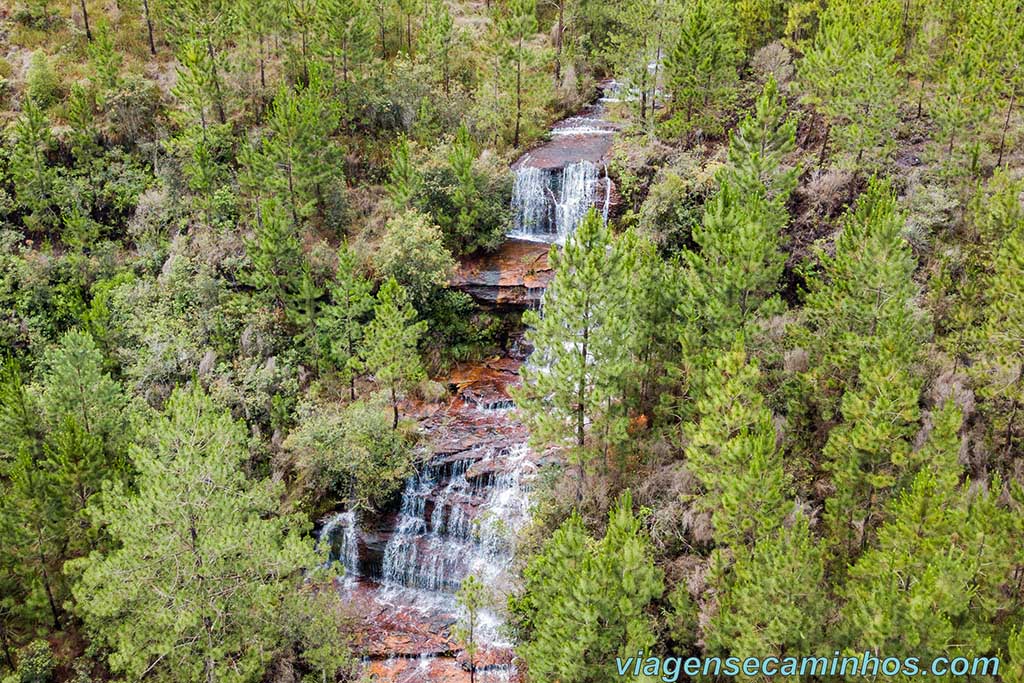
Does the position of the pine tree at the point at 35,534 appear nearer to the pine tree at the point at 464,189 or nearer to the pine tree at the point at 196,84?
the pine tree at the point at 196,84

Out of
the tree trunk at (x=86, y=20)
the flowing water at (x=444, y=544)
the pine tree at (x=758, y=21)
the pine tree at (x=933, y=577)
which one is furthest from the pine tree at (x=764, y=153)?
the tree trunk at (x=86, y=20)

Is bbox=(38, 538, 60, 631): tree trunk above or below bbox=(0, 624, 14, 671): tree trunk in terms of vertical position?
above

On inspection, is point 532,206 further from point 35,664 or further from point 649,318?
point 35,664

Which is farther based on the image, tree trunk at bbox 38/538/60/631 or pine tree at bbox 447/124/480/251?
pine tree at bbox 447/124/480/251

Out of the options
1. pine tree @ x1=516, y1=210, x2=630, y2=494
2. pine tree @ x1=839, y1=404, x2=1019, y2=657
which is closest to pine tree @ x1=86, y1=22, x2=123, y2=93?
pine tree @ x1=516, y1=210, x2=630, y2=494

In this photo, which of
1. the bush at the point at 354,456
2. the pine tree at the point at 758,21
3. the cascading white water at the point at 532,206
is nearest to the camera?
the bush at the point at 354,456

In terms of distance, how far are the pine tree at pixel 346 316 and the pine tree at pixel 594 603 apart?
15038 millimetres

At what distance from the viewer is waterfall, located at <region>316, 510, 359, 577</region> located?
3166 centimetres

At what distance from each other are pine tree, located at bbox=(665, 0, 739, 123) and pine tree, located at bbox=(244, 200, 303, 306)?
68.6 ft

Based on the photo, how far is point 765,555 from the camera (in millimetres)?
19766

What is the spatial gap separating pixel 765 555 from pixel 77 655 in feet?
83.6

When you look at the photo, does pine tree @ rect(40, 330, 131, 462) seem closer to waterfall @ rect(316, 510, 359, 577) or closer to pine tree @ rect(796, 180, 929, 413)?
waterfall @ rect(316, 510, 359, 577)

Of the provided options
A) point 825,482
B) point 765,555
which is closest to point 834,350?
point 825,482

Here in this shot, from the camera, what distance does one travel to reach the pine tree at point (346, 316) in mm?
34281
